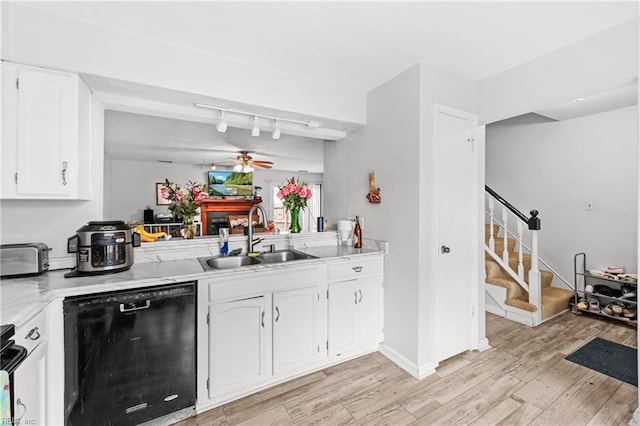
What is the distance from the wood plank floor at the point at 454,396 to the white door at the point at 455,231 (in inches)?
11.2

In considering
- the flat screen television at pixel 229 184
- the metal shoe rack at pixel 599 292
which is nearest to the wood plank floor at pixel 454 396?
the metal shoe rack at pixel 599 292

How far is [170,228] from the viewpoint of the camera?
3453mm

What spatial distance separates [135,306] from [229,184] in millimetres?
4143

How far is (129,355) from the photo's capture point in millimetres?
1620

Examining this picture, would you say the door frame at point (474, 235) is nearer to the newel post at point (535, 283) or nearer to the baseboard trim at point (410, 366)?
the baseboard trim at point (410, 366)

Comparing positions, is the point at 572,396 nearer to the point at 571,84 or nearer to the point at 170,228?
the point at 571,84

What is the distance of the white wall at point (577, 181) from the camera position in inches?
128

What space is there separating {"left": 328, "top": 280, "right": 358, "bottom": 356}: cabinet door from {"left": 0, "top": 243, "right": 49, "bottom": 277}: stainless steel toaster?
1936mm

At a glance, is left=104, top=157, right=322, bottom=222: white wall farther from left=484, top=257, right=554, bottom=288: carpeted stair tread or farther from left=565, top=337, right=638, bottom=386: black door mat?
left=565, top=337, right=638, bottom=386: black door mat

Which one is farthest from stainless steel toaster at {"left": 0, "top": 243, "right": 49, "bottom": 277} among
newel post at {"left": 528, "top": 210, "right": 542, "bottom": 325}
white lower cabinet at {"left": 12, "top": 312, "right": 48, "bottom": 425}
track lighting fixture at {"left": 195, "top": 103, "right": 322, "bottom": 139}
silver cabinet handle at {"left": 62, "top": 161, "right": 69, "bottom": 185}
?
newel post at {"left": 528, "top": 210, "right": 542, "bottom": 325}

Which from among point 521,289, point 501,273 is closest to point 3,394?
point 521,289

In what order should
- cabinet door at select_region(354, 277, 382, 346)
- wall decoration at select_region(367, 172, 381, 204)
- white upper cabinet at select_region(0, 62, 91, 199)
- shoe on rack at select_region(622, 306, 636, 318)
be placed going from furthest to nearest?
shoe on rack at select_region(622, 306, 636, 318) < wall decoration at select_region(367, 172, 381, 204) < cabinet door at select_region(354, 277, 382, 346) < white upper cabinet at select_region(0, 62, 91, 199)

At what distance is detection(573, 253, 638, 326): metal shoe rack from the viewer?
3.05m

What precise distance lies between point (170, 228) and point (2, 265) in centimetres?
183
